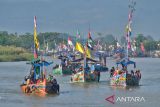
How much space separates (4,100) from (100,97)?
26.3 ft

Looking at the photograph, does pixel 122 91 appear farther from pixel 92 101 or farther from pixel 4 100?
pixel 4 100

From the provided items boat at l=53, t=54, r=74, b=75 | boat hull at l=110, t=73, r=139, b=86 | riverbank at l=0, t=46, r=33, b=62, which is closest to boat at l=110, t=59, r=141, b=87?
boat hull at l=110, t=73, r=139, b=86

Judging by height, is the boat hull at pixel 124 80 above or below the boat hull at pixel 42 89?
above

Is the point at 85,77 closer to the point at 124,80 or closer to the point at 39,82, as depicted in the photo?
the point at 124,80

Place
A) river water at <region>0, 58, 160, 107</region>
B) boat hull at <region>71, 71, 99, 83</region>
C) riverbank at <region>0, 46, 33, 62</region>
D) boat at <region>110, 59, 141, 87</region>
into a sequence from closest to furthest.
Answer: river water at <region>0, 58, 160, 107</region>
boat at <region>110, 59, 141, 87</region>
boat hull at <region>71, 71, 99, 83</region>
riverbank at <region>0, 46, 33, 62</region>

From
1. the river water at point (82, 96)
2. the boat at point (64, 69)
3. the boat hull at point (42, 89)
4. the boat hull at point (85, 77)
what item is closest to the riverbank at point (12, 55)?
the boat at point (64, 69)

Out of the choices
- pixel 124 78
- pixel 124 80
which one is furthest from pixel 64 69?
pixel 124 78

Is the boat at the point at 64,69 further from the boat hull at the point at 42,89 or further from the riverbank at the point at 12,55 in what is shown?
the riverbank at the point at 12,55

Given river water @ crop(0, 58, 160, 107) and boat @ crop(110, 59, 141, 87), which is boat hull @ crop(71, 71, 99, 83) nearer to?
river water @ crop(0, 58, 160, 107)

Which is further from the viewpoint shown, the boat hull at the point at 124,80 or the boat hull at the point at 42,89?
the boat hull at the point at 124,80

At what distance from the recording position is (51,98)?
48.9 m

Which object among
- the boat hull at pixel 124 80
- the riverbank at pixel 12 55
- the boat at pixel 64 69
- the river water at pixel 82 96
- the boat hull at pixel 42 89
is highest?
the riverbank at pixel 12 55

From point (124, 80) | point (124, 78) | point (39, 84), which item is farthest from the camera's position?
point (124, 80)

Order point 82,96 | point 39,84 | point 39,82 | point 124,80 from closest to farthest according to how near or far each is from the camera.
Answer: point 39,84, point 39,82, point 82,96, point 124,80
